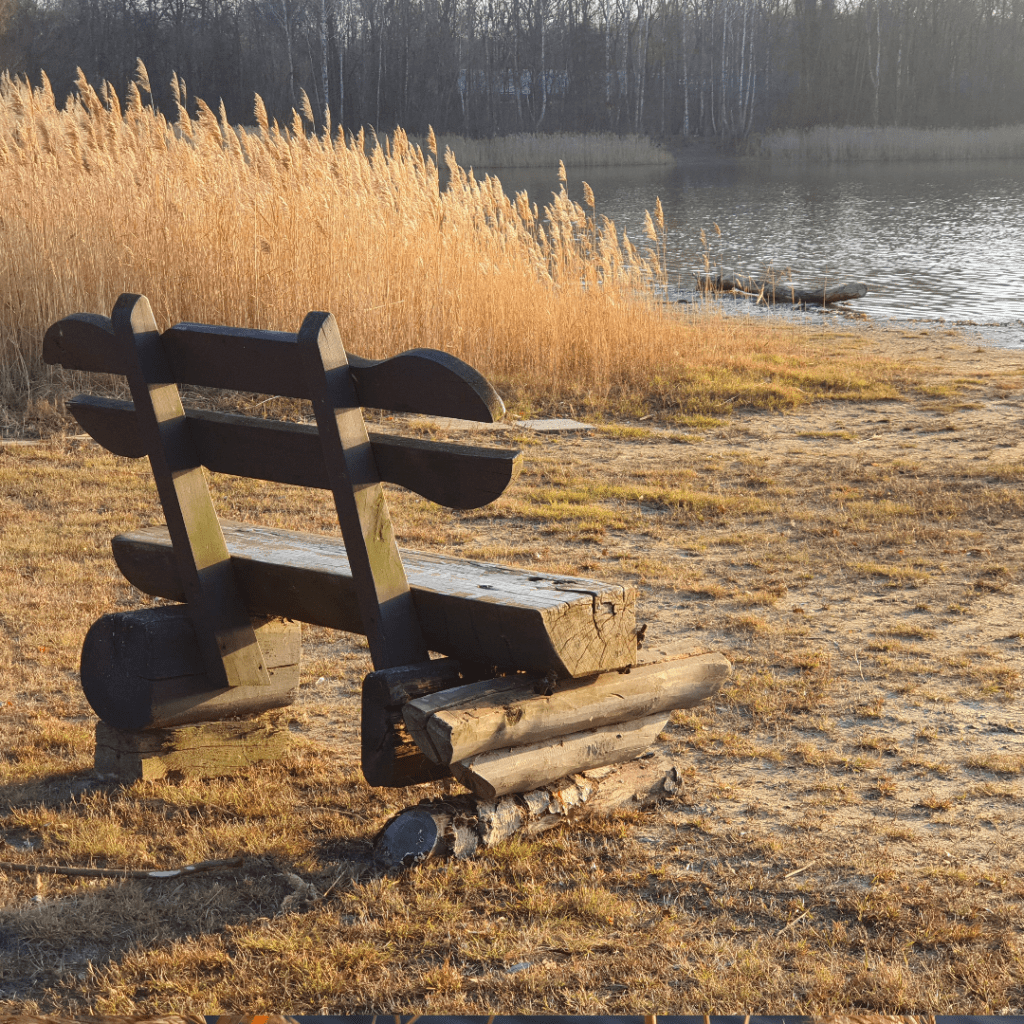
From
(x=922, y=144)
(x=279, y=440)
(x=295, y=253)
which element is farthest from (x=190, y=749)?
(x=922, y=144)

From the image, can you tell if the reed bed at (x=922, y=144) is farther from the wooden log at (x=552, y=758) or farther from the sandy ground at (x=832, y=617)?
the wooden log at (x=552, y=758)

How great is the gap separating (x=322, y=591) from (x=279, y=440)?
419mm

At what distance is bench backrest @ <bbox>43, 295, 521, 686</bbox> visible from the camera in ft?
7.72

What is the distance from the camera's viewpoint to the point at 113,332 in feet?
9.25

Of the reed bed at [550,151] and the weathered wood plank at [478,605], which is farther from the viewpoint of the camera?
the reed bed at [550,151]

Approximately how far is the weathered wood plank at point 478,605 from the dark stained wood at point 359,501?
0.23 feet

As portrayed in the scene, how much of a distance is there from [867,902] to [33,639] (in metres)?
3.22

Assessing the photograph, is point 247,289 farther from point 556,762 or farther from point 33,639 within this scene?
point 556,762

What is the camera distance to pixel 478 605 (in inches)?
100

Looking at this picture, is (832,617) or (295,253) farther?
(295,253)

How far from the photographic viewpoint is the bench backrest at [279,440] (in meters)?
2.35

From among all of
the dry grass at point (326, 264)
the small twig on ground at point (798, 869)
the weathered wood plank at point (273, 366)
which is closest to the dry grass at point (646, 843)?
the small twig on ground at point (798, 869)

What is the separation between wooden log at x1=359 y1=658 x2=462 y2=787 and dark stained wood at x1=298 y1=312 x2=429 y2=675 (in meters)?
0.07

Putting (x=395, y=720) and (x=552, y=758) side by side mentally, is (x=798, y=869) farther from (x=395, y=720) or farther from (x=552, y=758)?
(x=395, y=720)
